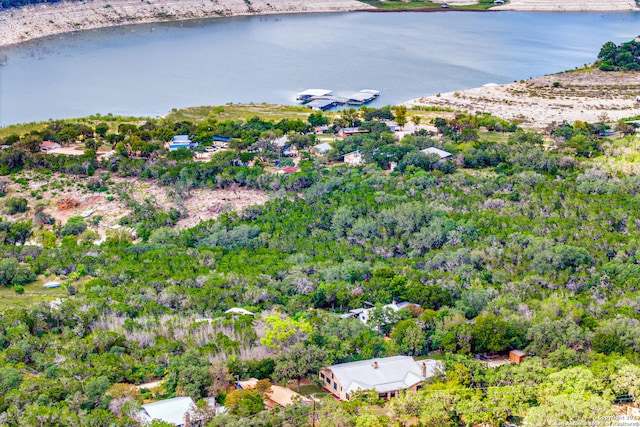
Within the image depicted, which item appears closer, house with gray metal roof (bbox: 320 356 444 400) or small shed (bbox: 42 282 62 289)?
house with gray metal roof (bbox: 320 356 444 400)

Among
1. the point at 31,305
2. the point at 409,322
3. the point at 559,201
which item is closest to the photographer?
the point at 409,322

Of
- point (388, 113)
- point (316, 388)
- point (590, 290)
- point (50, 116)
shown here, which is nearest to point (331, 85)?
point (388, 113)

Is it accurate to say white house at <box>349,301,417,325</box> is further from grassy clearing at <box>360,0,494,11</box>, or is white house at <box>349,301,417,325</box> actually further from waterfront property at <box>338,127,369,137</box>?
grassy clearing at <box>360,0,494,11</box>

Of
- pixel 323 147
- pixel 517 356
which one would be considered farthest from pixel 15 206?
pixel 517 356

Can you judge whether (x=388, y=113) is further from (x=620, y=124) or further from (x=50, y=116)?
(x=50, y=116)

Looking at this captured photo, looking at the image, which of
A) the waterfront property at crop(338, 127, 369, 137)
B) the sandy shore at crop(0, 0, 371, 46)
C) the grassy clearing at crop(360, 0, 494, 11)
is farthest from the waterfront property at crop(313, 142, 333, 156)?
the grassy clearing at crop(360, 0, 494, 11)
